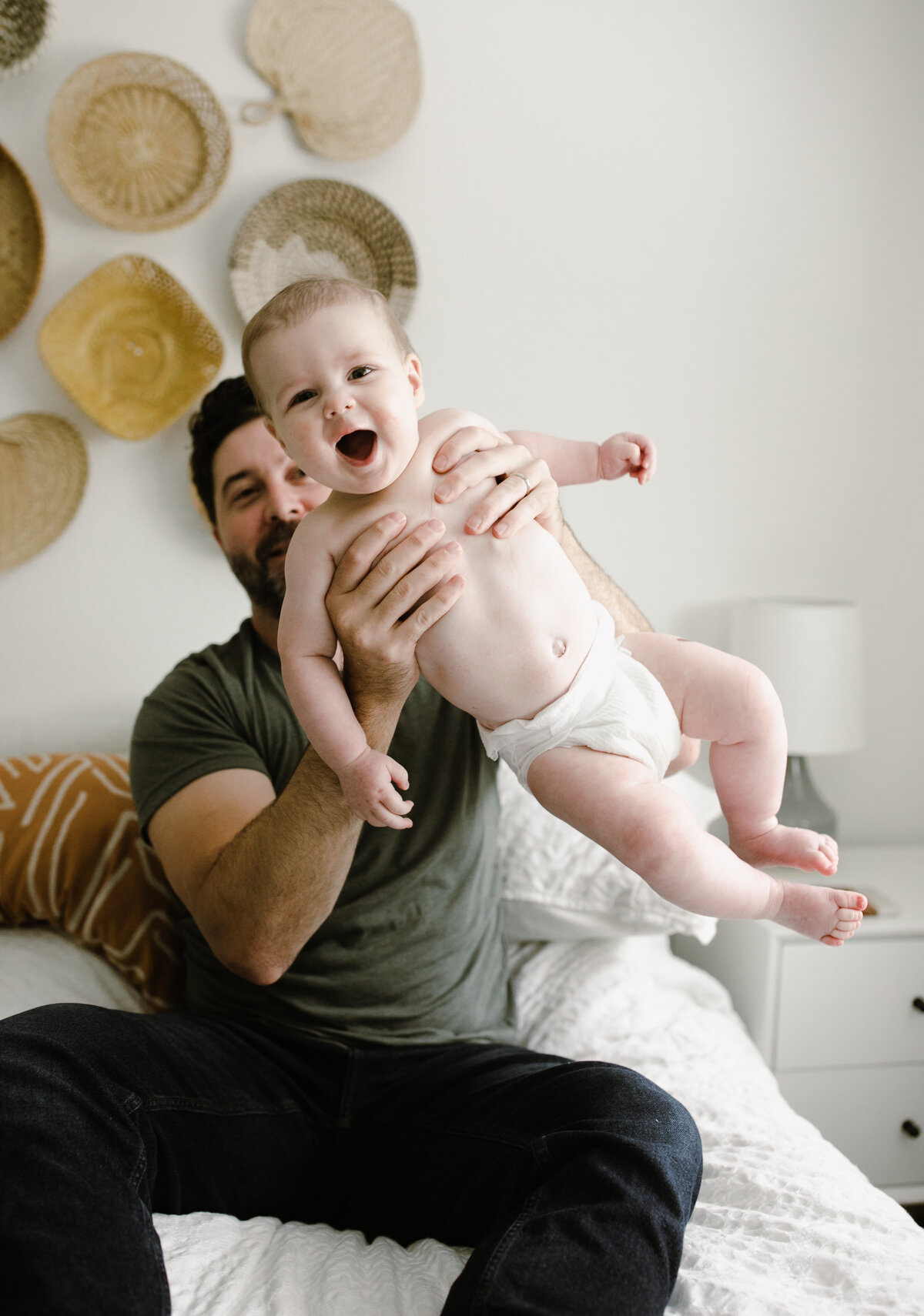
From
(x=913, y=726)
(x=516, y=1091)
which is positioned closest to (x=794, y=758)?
(x=913, y=726)

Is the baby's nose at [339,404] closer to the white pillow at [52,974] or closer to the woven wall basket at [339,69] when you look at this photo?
the white pillow at [52,974]

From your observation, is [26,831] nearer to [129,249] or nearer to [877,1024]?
[129,249]

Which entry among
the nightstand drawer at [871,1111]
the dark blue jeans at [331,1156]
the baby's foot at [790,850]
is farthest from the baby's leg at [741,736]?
the nightstand drawer at [871,1111]

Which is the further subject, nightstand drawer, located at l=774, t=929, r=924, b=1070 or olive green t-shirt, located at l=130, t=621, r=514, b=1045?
nightstand drawer, located at l=774, t=929, r=924, b=1070

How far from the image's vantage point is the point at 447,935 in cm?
126

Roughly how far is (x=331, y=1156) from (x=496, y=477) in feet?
2.55

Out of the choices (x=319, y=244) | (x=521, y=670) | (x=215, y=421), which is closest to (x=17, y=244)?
(x=319, y=244)

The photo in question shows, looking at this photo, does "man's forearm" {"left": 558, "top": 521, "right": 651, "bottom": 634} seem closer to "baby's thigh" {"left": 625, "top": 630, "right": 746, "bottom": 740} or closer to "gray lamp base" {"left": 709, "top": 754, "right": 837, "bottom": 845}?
"baby's thigh" {"left": 625, "top": 630, "right": 746, "bottom": 740}

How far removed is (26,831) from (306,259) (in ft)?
3.86

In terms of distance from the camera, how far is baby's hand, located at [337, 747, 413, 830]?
2.76 feet

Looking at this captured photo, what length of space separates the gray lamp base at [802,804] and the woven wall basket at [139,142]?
5.20ft

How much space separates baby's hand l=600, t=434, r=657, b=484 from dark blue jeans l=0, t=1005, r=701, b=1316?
626 millimetres

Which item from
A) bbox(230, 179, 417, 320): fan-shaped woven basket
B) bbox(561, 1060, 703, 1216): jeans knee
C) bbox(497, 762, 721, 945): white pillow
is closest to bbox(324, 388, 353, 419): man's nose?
bbox(561, 1060, 703, 1216): jeans knee

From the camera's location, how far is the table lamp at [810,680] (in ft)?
6.30
